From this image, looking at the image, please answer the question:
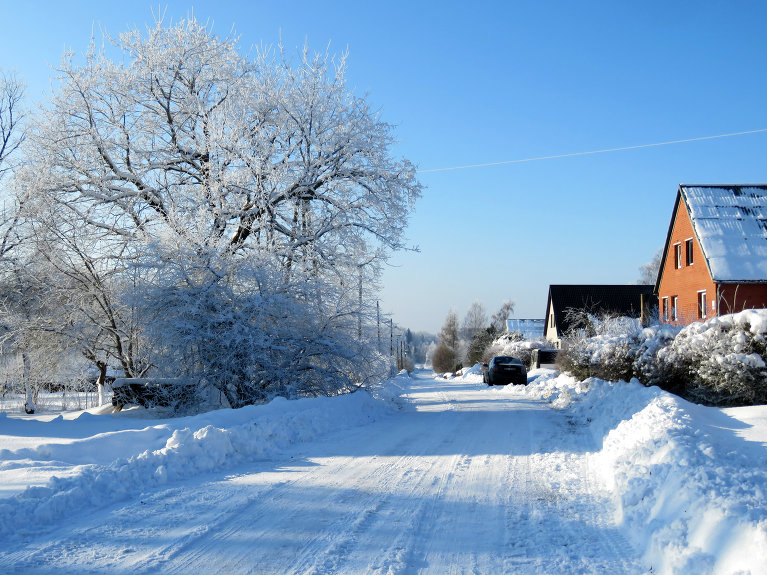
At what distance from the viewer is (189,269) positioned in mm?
15844

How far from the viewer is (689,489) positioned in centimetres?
538

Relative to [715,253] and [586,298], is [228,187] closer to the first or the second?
[715,253]

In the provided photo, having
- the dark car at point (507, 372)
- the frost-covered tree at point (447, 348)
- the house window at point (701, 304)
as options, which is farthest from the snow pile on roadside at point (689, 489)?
the frost-covered tree at point (447, 348)

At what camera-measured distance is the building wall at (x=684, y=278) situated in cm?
2727

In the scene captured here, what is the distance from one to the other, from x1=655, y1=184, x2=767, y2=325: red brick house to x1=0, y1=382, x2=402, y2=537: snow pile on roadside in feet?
59.1

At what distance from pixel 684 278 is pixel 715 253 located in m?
4.03

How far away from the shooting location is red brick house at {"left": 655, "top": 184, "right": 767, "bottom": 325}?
25.4m

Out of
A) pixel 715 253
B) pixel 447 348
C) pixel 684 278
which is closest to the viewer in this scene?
pixel 715 253

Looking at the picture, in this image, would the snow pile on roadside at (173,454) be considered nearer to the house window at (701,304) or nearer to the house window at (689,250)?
the house window at (701,304)

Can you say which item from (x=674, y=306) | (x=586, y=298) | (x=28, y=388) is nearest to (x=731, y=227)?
(x=674, y=306)

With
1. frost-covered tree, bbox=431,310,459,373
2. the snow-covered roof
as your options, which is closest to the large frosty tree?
the snow-covered roof

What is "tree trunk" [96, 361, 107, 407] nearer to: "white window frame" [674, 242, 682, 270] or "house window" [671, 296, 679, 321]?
"house window" [671, 296, 679, 321]

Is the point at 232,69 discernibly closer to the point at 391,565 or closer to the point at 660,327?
the point at 660,327

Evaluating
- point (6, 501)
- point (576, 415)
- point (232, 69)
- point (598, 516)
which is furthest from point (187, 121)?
point (598, 516)
